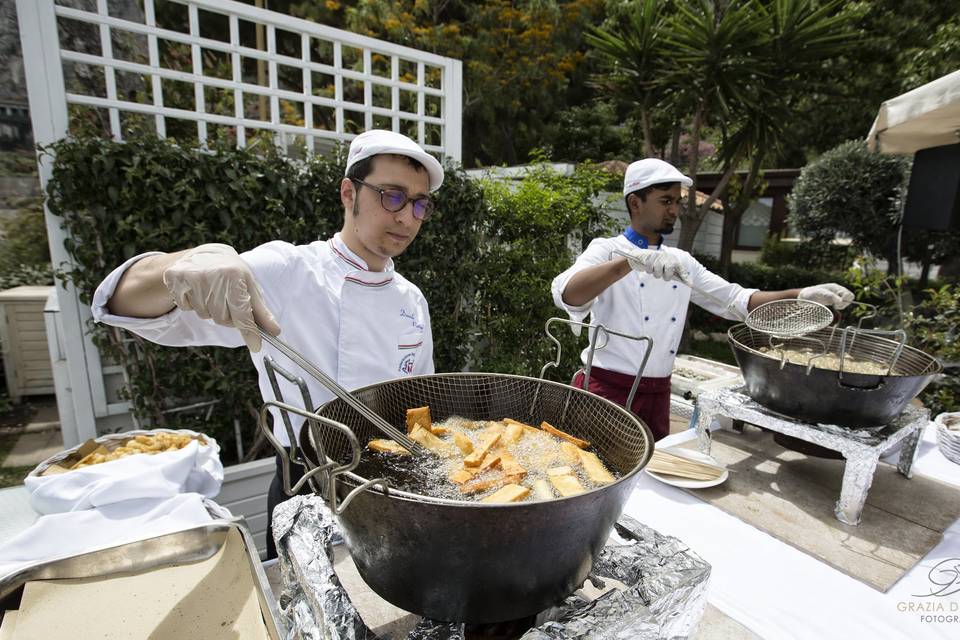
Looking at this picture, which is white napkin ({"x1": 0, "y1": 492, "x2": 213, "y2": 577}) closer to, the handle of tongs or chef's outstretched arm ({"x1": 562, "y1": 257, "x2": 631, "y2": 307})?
the handle of tongs

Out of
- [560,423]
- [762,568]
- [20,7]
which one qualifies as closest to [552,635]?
[560,423]

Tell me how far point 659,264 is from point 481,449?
1.23m

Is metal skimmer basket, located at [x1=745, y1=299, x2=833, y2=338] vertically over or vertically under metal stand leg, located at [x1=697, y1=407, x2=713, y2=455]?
over

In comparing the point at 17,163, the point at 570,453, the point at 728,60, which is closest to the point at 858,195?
the point at 728,60

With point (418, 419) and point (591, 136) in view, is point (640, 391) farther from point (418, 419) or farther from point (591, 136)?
point (591, 136)

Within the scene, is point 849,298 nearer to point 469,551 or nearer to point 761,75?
point 469,551

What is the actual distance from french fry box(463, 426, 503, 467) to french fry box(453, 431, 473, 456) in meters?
0.02

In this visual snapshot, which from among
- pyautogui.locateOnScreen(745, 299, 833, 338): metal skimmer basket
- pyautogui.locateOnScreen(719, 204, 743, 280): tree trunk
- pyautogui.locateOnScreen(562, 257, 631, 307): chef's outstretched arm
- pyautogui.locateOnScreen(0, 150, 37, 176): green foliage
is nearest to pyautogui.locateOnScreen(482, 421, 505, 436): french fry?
pyautogui.locateOnScreen(562, 257, 631, 307): chef's outstretched arm

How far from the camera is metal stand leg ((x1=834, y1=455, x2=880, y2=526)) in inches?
65.4

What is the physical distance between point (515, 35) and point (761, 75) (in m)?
6.51

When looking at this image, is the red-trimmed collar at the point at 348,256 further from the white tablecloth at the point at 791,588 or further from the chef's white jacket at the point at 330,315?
the white tablecloth at the point at 791,588

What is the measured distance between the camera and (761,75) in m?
6.12

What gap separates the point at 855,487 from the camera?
168cm

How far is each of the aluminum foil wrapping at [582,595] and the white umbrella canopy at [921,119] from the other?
13.9 ft
